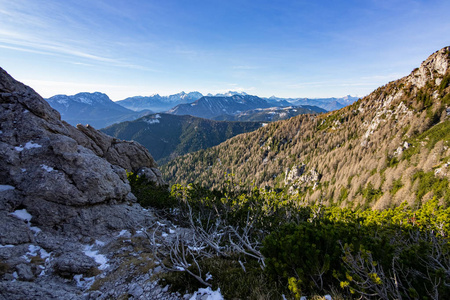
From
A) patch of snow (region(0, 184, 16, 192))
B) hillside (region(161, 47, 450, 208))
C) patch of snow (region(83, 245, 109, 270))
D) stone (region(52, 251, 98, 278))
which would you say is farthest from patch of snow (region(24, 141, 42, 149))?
hillside (region(161, 47, 450, 208))

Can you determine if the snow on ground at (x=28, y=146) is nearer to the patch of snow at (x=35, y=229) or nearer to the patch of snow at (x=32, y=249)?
the patch of snow at (x=35, y=229)

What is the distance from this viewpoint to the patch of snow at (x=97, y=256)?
1071cm

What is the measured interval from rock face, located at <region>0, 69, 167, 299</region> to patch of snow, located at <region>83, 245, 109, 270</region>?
0.05 metres

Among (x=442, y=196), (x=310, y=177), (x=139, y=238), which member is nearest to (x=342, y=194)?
(x=310, y=177)

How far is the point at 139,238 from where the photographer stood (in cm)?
1388

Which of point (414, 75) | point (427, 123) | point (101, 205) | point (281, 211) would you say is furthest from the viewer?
point (414, 75)

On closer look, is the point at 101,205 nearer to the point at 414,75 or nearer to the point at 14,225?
the point at 14,225

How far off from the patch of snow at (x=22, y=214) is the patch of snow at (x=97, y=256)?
401 centimetres

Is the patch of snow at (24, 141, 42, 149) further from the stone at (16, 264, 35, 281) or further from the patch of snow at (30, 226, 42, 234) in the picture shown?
the stone at (16, 264, 35, 281)

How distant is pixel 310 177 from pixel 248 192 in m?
196

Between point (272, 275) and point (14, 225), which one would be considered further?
point (14, 225)

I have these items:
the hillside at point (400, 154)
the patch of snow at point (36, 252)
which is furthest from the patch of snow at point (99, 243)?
the hillside at point (400, 154)

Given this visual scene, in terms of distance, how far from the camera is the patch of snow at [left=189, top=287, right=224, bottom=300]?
264 inches

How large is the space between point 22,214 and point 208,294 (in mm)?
13151
